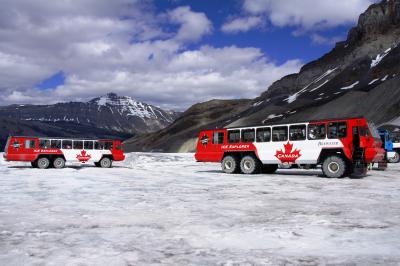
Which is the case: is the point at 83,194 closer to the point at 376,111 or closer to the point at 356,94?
the point at 376,111

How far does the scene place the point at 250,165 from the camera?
813 inches

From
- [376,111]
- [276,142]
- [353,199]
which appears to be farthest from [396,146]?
[376,111]

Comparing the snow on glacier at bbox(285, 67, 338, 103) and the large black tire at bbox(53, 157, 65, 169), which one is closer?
the large black tire at bbox(53, 157, 65, 169)

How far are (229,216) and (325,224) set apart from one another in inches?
74.7

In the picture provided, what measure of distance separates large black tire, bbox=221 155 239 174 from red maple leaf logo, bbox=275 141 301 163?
2.61 m

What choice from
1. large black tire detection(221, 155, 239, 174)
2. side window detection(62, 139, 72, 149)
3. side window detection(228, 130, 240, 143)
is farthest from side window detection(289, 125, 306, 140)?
side window detection(62, 139, 72, 149)

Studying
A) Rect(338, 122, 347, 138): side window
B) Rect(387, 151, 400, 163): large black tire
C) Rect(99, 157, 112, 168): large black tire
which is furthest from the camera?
Rect(387, 151, 400, 163): large black tire

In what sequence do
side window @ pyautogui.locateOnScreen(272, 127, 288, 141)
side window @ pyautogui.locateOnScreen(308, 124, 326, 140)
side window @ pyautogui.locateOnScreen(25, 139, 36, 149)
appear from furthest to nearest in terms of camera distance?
side window @ pyautogui.locateOnScreen(25, 139, 36, 149)
side window @ pyautogui.locateOnScreen(272, 127, 288, 141)
side window @ pyautogui.locateOnScreen(308, 124, 326, 140)

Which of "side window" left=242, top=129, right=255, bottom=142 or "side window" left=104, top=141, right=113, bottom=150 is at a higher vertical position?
"side window" left=242, top=129, right=255, bottom=142

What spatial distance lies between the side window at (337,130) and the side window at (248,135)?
4.17 metres

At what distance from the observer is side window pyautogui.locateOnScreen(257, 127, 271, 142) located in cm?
2016

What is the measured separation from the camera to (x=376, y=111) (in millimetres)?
69625

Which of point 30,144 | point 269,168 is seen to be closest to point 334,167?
→ point 269,168

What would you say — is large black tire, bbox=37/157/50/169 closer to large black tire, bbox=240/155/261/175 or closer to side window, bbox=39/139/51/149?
side window, bbox=39/139/51/149
